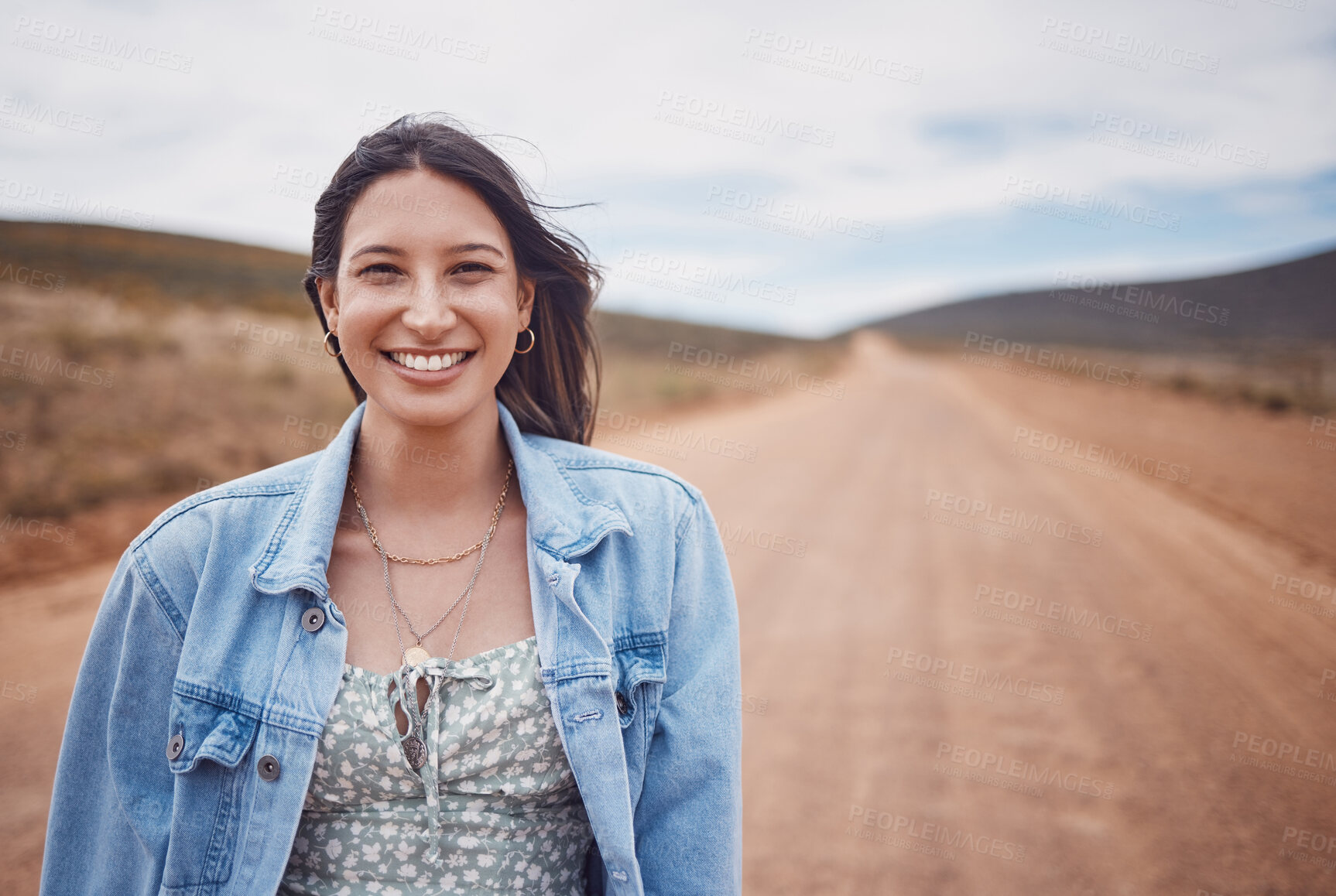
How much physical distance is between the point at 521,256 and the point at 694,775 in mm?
1279

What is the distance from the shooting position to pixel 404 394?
1710mm

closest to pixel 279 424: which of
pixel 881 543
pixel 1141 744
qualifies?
pixel 881 543

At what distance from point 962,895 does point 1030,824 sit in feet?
1.93

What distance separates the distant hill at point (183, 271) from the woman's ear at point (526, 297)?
409 inches

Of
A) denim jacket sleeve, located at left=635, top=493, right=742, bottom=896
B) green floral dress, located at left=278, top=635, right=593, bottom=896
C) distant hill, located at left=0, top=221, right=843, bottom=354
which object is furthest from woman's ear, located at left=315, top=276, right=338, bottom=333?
distant hill, located at left=0, top=221, right=843, bottom=354

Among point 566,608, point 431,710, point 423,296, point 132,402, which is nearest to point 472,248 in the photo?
point 423,296

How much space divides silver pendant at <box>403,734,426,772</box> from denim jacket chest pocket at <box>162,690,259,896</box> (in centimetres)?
30

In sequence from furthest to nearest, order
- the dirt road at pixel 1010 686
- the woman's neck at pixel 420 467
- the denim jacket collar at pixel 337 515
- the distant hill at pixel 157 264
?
the distant hill at pixel 157 264
the dirt road at pixel 1010 686
the woman's neck at pixel 420 467
the denim jacket collar at pixel 337 515

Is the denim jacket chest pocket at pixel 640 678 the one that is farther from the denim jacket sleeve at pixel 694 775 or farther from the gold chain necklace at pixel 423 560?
the gold chain necklace at pixel 423 560

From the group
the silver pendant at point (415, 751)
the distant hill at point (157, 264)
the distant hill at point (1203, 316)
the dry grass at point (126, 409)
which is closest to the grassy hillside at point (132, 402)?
the dry grass at point (126, 409)

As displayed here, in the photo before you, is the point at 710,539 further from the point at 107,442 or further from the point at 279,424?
the point at 279,424

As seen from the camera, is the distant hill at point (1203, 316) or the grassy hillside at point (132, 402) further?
the distant hill at point (1203, 316)

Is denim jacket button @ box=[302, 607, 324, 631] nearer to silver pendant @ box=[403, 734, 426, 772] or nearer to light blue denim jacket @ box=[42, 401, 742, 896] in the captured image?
light blue denim jacket @ box=[42, 401, 742, 896]

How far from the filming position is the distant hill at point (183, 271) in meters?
18.5
